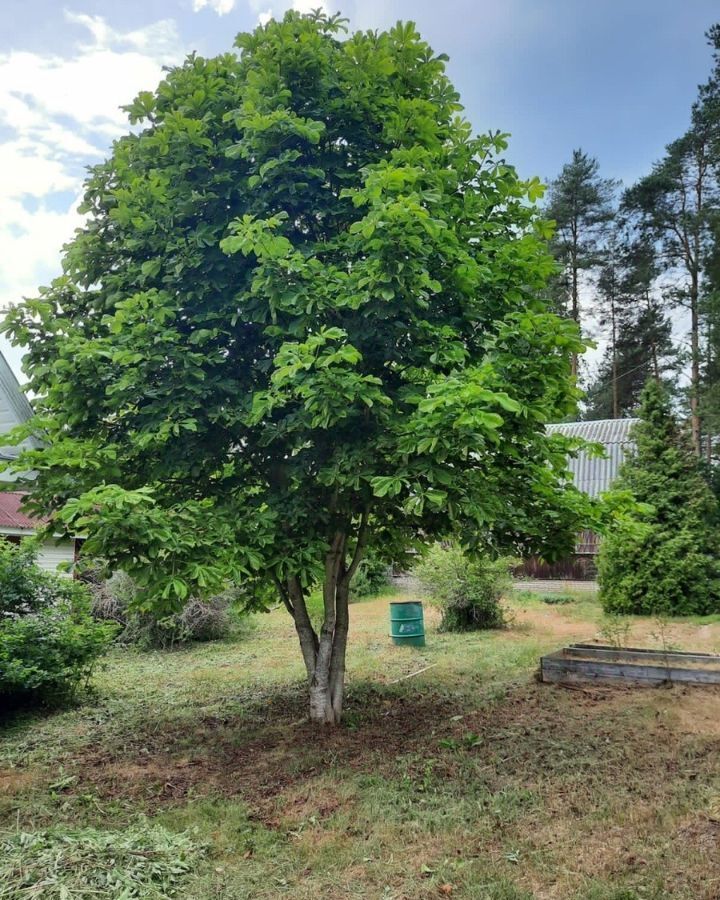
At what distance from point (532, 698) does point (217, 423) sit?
3.86m

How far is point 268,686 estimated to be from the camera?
22.3ft

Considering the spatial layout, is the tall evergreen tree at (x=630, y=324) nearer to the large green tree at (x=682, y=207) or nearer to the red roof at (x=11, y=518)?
the large green tree at (x=682, y=207)

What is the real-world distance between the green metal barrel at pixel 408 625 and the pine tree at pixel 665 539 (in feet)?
12.1

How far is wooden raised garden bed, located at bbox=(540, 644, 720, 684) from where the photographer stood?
594 centimetres

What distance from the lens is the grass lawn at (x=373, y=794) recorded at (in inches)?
109

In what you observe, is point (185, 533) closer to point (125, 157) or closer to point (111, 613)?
point (125, 157)

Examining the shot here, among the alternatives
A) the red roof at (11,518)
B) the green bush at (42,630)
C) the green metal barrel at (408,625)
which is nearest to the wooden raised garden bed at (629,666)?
the green metal barrel at (408,625)

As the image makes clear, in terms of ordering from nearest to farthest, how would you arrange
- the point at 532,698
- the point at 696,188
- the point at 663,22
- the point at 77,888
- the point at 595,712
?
the point at 77,888 → the point at 595,712 → the point at 532,698 → the point at 663,22 → the point at 696,188

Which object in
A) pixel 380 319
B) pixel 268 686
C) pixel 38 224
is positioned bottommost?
pixel 268 686

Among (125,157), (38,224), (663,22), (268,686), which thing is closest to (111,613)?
(268,686)

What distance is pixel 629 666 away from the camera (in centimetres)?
620

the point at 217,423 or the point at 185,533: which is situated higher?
the point at 217,423

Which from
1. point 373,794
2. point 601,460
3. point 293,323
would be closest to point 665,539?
point 373,794

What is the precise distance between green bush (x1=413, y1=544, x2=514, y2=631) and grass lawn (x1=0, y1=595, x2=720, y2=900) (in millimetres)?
3350
